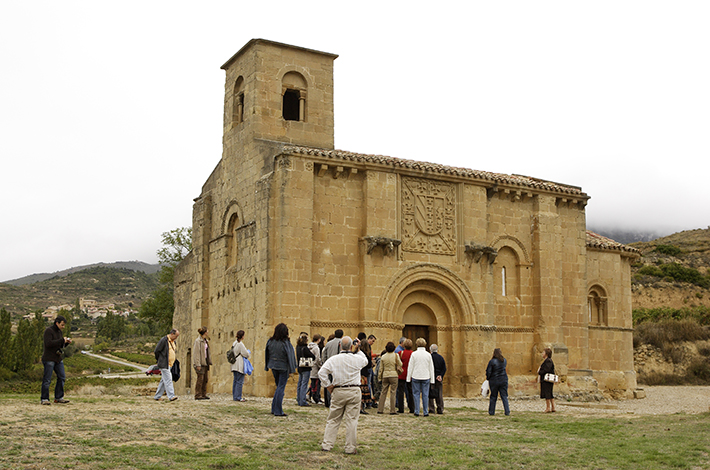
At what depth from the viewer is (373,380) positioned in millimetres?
16375

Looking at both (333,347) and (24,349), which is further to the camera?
(24,349)

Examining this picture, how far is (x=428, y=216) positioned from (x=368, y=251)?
2.67m

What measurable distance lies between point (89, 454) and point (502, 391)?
9764 millimetres

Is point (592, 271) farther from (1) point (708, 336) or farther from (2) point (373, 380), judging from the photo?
(1) point (708, 336)

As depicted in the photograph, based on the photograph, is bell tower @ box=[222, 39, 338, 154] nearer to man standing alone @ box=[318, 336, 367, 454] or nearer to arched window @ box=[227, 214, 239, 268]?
arched window @ box=[227, 214, 239, 268]

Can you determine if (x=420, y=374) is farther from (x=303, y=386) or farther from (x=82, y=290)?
(x=82, y=290)

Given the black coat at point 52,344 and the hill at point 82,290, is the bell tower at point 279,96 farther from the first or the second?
the hill at point 82,290

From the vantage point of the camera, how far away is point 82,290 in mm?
104250

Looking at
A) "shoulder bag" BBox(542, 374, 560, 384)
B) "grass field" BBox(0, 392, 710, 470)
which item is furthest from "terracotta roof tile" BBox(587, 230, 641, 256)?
"grass field" BBox(0, 392, 710, 470)

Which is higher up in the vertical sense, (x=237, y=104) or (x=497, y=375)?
(x=237, y=104)

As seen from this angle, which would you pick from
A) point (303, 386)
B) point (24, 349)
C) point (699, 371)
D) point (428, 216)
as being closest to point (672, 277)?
point (699, 371)

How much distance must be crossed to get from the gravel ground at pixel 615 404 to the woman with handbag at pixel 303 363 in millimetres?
570

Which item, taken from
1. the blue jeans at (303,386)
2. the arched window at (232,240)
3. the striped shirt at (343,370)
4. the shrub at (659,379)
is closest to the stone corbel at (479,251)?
the arched window at (232,240)

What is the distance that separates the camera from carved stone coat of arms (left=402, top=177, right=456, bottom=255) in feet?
73.2
